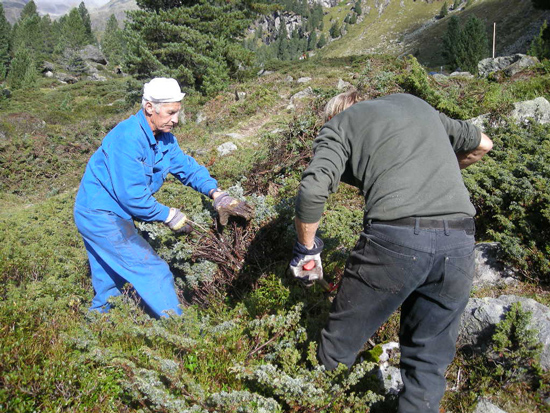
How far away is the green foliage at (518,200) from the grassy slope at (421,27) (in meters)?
35.8

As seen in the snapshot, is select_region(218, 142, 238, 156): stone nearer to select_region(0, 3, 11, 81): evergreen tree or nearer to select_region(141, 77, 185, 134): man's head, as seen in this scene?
select_region(141, 77, 185, 134): man's head

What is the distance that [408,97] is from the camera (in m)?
2.31

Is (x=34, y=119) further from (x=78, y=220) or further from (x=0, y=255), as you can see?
(x=78, y=220)

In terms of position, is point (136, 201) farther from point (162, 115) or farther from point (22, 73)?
point (22, 73)

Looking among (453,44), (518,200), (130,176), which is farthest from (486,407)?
(453,44)

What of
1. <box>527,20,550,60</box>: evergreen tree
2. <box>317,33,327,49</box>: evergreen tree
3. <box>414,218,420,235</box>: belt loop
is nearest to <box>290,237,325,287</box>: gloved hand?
<box>414,218,420,235</box>: belt loop

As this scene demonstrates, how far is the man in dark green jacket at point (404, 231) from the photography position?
6.64 feet

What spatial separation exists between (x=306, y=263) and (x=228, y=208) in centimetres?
131

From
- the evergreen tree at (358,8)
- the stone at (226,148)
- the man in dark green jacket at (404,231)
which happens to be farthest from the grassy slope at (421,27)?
the man in dark green jacket at (404,231)

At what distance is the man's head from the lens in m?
3.15

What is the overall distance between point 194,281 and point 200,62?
48.8ft

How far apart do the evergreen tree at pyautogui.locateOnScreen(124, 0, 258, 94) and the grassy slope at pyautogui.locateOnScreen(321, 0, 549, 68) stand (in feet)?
90.0

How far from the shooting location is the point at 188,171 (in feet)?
12.5

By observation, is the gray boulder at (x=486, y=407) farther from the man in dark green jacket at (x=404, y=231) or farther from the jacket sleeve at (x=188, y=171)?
the jacket sleeve at (x=188, y=171)
